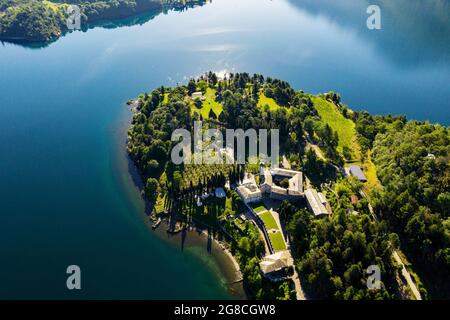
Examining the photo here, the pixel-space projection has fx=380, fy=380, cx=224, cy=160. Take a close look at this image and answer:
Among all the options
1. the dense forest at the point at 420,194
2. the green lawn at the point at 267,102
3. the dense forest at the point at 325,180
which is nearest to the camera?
the dense forest at the point at 325,180

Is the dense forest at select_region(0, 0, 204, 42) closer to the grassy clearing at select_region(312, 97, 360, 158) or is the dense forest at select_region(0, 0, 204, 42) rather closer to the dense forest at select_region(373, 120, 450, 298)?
the grassy clearing at select_region(312, 97, 360, 158)

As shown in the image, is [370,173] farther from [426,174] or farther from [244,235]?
[244,235]

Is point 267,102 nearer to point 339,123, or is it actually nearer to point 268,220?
point 339,123

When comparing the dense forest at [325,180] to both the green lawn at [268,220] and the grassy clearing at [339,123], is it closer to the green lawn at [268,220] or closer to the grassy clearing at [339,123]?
the grassy clearing at [339,123]

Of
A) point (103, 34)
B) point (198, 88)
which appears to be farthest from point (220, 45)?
point (103, 34)

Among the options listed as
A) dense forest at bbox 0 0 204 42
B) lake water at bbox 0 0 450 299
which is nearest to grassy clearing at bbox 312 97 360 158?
lake water at bbox 0 0 450 299

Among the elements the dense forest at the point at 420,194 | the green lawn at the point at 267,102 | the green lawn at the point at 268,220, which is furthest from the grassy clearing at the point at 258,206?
the green lawn at the point at 267,102

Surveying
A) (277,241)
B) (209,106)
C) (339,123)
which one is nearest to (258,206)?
(277,241)
